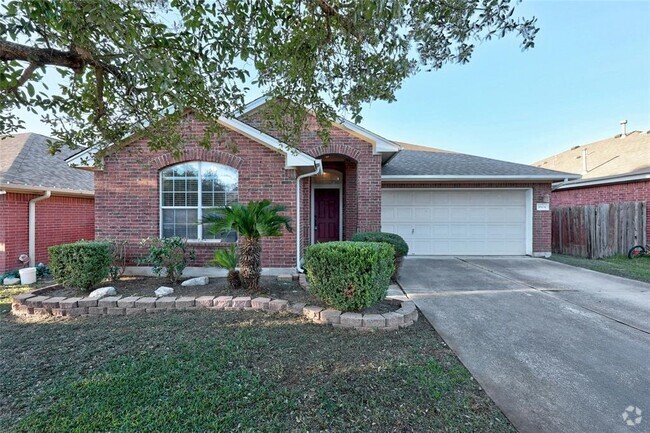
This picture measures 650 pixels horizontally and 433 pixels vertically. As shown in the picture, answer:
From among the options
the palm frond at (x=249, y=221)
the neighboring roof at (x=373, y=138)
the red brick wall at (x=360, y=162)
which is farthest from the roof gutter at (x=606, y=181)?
the palm frond at (x=249, y=221)

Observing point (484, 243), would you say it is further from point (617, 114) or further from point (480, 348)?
point (617, 114)

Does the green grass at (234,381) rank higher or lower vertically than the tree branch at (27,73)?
lower

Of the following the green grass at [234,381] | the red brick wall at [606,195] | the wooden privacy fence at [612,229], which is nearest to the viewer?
the green grass at [234,381]

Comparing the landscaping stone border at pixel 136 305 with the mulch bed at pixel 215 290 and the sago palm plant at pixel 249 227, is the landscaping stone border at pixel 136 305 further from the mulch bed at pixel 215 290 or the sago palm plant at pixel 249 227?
the sago palm plant at pixel 249 227

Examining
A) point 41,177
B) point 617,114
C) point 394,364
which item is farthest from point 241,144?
point 617,114

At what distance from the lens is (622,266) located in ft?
28.0

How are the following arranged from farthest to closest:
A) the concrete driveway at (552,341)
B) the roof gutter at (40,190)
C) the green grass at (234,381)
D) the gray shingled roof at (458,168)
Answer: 1. the gray shingled roof at (458,168)
2. the roof gutter at (40,190)
3. the concrete driveway at (552,341)
4. the green grass at (234,381)

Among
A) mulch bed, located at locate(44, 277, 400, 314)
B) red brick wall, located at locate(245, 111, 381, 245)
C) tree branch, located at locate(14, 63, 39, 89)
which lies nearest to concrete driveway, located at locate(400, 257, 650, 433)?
mulch bed, located at locate(44, 277, 400, 314)

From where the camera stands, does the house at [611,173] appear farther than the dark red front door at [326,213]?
Yes

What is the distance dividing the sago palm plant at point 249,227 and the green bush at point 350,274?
1.28 meters

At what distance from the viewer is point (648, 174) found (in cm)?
1093

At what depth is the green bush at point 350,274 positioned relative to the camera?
412 centimetres

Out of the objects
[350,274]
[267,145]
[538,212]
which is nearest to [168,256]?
[267,145]

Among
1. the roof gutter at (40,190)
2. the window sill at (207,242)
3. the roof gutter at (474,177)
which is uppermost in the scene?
the roof gutter at (474,177)
